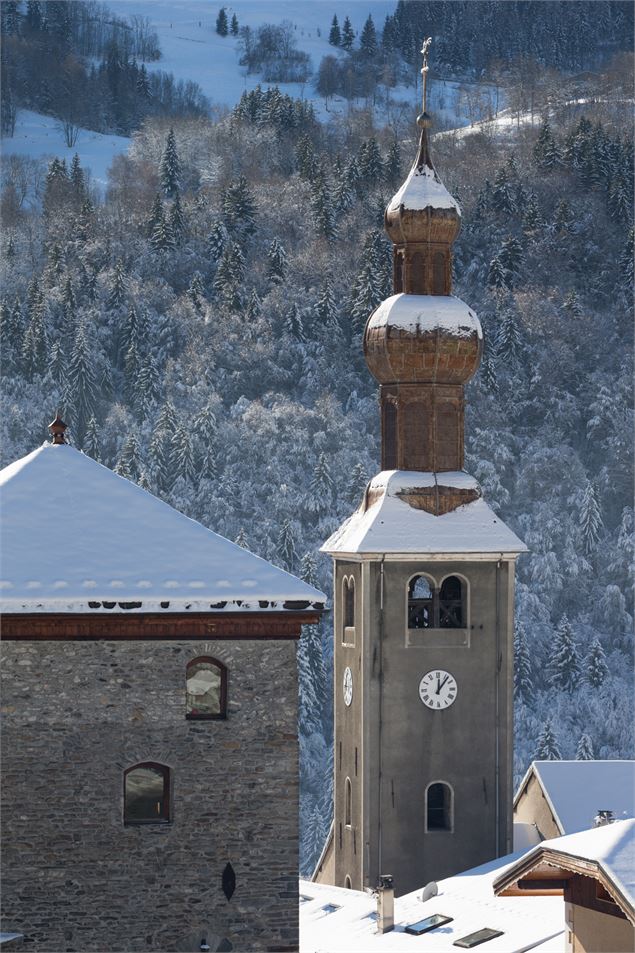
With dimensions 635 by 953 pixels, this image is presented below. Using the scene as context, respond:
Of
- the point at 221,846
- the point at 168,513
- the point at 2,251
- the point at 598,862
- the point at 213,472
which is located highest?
the point at 168,513

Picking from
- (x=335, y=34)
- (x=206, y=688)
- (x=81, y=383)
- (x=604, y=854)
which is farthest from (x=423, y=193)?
(x=335, y=34)

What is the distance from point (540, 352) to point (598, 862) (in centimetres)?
9932

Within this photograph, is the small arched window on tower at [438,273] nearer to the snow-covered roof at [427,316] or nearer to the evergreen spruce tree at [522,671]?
the snow-covered roof at [427,316]

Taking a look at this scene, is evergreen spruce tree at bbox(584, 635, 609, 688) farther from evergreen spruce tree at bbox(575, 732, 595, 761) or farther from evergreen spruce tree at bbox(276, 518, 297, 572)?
evergreen spruce tree at bbox(276, 518, 297, 572)

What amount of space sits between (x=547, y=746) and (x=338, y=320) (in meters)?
39.0

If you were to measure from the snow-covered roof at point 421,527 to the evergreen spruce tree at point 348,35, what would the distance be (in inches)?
4715

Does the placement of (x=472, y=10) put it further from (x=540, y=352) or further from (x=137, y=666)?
(x=137, y=666)

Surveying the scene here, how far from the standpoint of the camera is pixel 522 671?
296 ft

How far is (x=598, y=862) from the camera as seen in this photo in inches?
676

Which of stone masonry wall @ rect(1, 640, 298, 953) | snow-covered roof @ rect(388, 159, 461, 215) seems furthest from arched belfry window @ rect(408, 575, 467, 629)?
stone masonry wall @ rect(1, 640, 298, 953)

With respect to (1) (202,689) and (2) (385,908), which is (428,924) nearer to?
(2) (385,908)

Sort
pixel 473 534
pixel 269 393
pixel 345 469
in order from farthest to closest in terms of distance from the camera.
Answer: pixel 269 393
pixel 345 469
pixel 473 534

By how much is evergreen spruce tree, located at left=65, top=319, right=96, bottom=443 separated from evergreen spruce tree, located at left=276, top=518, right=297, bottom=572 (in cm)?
1425

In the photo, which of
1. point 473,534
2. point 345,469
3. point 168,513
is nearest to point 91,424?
point 345,469
